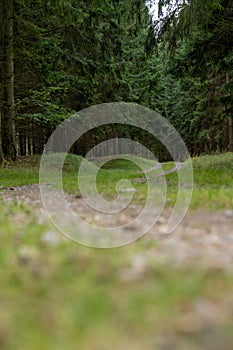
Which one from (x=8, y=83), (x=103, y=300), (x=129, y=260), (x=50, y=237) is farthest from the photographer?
(x=8, y=83)

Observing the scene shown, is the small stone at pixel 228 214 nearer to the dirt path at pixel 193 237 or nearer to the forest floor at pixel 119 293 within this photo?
the dirt path at pixel 193 237

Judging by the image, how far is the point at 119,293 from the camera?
2270 millimetres

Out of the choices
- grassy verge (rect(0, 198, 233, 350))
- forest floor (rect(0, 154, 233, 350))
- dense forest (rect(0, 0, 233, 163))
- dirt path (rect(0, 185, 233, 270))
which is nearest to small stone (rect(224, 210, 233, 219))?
dirt path (rect(0, 185, 233, 270))

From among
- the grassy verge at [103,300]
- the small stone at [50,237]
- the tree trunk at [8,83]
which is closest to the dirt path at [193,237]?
the grassy verge at [103,300]

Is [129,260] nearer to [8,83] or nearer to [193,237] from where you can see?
[193,237]

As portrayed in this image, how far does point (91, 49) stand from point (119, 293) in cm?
1642

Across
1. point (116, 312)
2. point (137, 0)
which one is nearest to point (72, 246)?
point (116, 312)

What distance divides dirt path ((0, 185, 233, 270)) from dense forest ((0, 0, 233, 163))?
699cm

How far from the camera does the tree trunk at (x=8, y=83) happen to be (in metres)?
15.3

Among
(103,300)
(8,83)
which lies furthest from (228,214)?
(8,83)

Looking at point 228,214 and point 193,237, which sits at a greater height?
point 228,214

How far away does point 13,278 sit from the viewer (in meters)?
2.58

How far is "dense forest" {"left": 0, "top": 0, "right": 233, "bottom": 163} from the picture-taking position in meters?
11.9

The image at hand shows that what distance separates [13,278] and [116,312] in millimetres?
876
